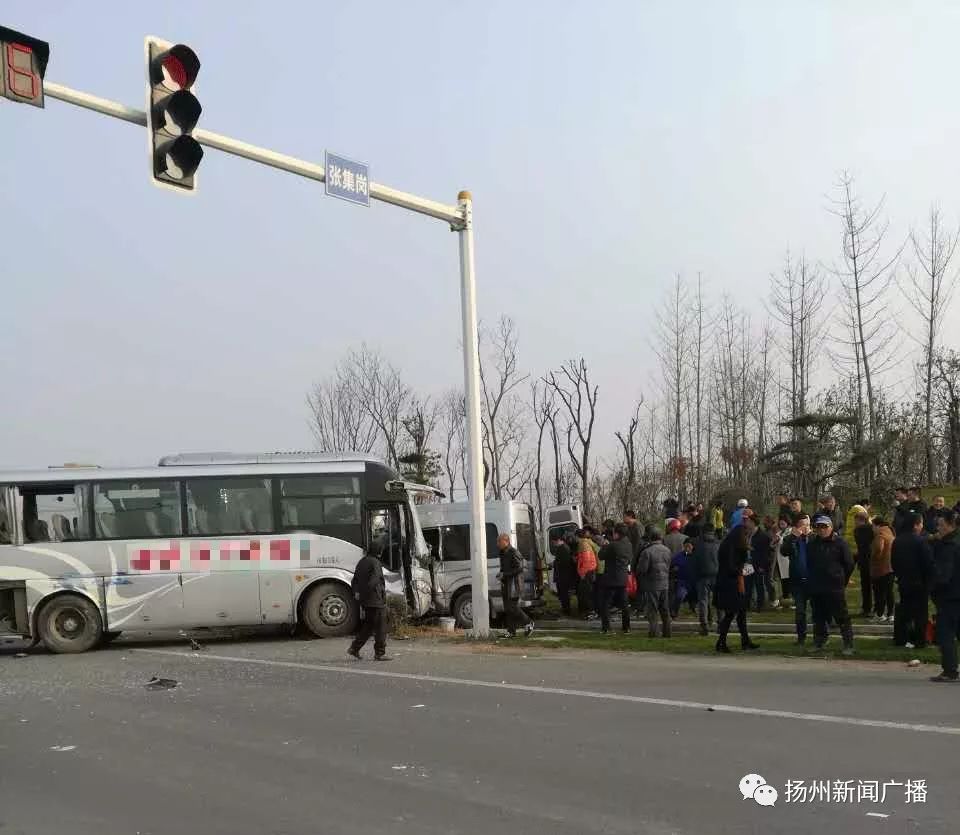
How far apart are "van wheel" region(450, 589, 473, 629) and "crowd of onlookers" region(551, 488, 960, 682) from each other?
2279mm

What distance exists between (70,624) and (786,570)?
44.4ft

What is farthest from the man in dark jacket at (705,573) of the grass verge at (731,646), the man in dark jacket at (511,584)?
the man in dark jacket at (511,584)

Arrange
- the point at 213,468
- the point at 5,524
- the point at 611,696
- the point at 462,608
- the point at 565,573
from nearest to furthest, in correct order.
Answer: the point at 611,696 < the point at 5,524 < the point at 213,468 < the point at 462,608 < the point at 565,573

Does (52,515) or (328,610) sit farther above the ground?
(52,515)

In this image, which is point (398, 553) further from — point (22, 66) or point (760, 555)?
point (22, 66)

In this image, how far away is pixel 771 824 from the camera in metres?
5.89

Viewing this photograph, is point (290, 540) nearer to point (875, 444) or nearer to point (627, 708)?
point (627, 708)

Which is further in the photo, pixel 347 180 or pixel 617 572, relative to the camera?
pixel 617 572

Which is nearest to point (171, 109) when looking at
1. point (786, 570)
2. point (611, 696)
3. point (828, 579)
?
point (611, 696)

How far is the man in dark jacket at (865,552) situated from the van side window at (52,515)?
13556 mm

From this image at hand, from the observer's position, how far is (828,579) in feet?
43.1

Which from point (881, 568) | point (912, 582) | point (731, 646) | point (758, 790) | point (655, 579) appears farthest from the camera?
point (655, 579)

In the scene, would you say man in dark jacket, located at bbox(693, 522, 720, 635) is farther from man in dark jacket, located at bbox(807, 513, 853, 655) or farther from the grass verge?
man in dark jacket, located at bbox(807, 513, 853, 655)

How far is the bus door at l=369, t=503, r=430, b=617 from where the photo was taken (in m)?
18.5
